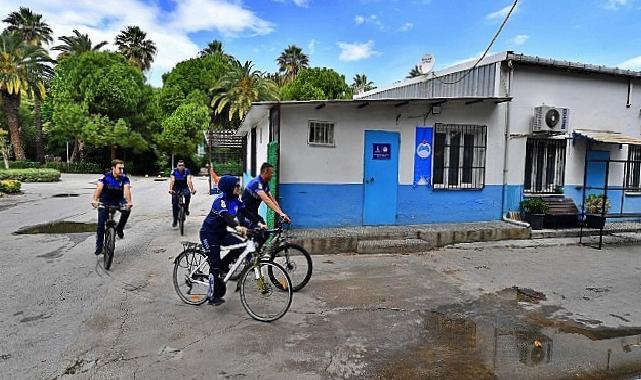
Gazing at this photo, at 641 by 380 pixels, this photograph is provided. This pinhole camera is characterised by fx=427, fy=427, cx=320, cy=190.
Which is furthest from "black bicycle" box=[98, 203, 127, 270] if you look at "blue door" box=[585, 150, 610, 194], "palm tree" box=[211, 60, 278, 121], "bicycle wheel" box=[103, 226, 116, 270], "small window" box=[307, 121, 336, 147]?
"palm tree" box=[211, 60, 278, 121]

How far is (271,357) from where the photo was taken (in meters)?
3.96

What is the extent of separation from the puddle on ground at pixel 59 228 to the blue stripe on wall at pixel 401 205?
5.11 m

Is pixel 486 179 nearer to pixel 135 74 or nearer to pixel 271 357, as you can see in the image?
pixel 271 357

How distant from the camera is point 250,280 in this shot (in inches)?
201

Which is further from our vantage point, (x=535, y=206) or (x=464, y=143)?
(x=464, y=143)

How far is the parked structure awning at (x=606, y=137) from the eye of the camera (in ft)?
32.8

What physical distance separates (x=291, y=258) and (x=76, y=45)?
4258 centimetres

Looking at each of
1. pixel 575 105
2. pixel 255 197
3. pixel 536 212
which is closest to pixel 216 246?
pixel 255 197

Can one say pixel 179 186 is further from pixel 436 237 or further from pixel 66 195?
pixel 66 195

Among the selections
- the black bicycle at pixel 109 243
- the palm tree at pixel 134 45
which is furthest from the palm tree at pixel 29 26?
the black bicycle at pixel 109 243

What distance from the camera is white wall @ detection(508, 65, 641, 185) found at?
400 inches

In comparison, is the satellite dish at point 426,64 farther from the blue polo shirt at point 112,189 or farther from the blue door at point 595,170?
the blue polo shirt at point 112,189

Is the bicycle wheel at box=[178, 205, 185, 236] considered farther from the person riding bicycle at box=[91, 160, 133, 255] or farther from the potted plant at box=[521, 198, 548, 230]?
the potted plant at box=[521, 198, 548, 230]

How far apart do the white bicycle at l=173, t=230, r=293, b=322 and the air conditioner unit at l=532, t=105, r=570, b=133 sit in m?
7.82
